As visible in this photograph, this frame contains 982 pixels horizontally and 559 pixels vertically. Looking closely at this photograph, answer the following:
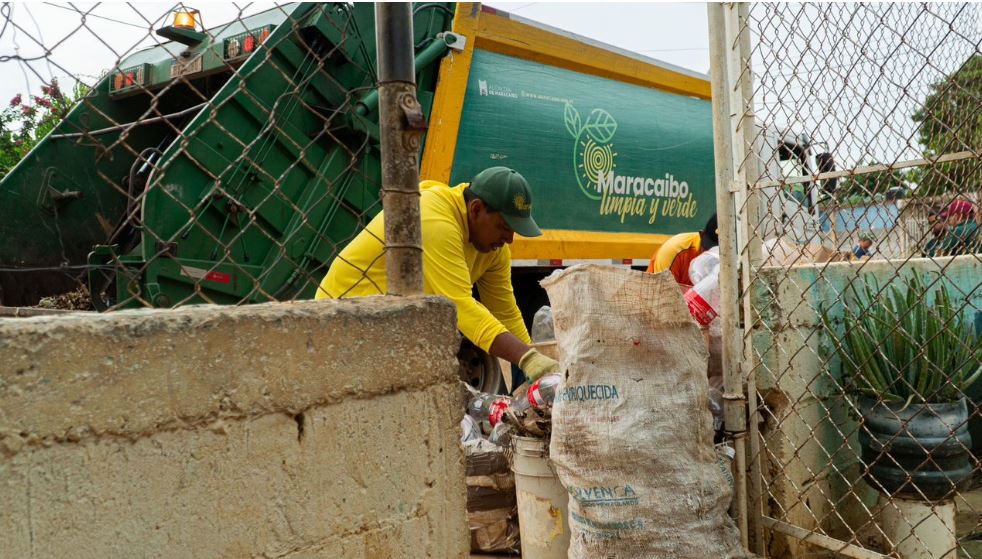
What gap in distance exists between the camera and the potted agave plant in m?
2.17

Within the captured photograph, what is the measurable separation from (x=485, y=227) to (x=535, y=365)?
669mm

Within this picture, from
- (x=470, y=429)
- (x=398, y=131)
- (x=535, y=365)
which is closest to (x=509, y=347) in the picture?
(x=535, y=365)

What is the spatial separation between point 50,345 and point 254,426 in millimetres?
398

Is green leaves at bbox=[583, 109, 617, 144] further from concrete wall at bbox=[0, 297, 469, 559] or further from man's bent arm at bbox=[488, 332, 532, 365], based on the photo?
concrete wall at bbox=[0, 297, 469, 559]

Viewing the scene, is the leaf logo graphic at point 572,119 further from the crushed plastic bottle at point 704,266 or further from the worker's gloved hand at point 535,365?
the worker's gloved hand at point 535,365

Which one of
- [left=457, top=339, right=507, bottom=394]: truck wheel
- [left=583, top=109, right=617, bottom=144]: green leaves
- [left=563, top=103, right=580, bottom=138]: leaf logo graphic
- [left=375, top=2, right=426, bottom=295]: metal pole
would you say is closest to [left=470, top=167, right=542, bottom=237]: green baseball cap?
[left=375, top=2, right=426, bottom=295]: metal pole

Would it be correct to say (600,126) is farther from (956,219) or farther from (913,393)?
(913,393)

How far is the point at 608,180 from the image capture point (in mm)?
5809

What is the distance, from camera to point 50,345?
1194 mm

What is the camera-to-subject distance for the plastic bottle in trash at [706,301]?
272 centimetres

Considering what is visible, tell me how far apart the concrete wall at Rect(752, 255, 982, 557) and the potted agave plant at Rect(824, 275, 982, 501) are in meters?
0.13

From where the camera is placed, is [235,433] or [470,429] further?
[470,429]

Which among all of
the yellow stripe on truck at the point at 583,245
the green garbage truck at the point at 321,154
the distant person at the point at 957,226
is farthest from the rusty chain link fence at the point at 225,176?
the distant person at the point at 957,226

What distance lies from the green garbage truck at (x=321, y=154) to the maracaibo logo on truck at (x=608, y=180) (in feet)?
A: 0.05
